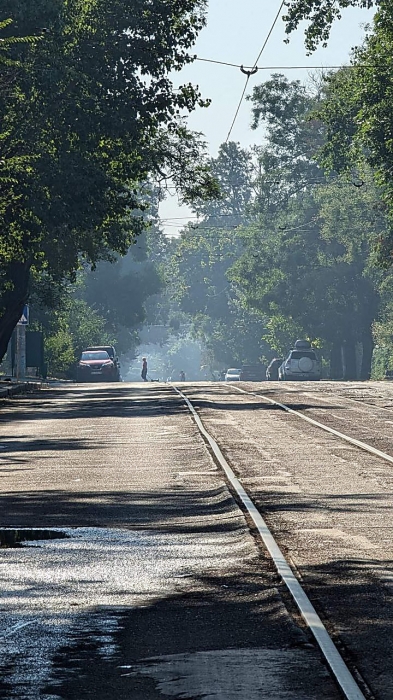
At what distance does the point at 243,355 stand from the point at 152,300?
34.8 feet

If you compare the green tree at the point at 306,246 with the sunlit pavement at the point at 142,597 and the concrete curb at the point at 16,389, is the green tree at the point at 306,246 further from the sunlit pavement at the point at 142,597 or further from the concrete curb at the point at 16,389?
the sunlit pavement at the point at 142,597

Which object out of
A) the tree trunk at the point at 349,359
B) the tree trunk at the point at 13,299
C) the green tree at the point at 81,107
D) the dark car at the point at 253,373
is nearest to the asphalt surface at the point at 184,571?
the green tree at the point at 81,107

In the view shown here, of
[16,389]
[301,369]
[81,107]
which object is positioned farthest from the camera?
[301,369]

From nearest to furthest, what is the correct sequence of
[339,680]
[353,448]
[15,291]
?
[339,680] → [353,448] → [15,291]

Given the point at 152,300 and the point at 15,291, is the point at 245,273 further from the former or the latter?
the point at 15,291

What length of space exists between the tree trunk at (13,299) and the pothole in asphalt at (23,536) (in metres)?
36.7

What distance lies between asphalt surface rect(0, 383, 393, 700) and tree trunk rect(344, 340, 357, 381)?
76409 millimetres

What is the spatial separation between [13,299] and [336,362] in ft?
177

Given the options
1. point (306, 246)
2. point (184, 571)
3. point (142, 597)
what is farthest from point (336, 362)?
point (142, 597)

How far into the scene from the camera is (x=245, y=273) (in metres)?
109

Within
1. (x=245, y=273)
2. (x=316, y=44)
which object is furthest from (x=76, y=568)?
(x=245, y=273)

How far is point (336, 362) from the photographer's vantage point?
100750 millimetres

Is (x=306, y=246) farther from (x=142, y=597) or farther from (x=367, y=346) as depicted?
(x=142, y=597)

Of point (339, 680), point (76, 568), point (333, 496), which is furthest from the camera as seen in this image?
point (333, 496)
